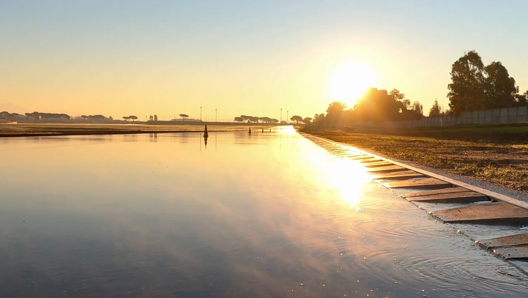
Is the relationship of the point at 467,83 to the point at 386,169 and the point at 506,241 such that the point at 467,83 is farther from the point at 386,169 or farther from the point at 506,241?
the point at 506,241

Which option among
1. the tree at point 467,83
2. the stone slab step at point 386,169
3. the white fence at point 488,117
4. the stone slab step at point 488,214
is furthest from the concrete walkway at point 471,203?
the tree at point 467,83

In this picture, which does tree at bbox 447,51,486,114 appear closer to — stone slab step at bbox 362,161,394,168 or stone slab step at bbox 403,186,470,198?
stone slab step at bbox 362,161,394,168

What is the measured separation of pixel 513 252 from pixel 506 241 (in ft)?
2.17

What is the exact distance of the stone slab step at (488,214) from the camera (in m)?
10.1

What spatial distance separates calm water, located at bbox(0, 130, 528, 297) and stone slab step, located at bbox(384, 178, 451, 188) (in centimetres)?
159

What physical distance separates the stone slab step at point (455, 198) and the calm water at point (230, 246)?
705mm

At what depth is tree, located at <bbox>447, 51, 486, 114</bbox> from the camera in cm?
9356

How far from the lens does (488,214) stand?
10.6 m

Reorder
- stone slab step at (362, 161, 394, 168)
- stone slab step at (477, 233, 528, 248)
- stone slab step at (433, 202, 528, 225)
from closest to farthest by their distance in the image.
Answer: stone slab step at (477, 233, 528, 248) → stone slab step at (433, 202, 528, 225) → stone slab step at (362, 161, 394, 168)

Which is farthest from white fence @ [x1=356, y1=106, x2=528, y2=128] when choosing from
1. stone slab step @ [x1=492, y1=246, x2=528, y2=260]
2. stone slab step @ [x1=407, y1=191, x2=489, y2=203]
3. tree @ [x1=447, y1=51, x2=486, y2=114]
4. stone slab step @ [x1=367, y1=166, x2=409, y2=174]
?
stone slab step @ [x1=492, y1=246, x2=528, y2=260]

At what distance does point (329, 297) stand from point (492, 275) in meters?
2.50

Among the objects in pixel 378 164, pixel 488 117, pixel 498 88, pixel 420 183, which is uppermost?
pixel 498 88

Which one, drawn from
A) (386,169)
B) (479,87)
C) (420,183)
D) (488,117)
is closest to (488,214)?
(420,183)

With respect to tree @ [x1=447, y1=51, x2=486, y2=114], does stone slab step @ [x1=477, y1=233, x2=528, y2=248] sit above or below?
below
